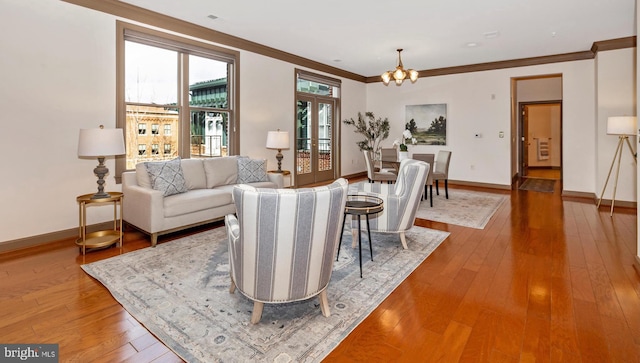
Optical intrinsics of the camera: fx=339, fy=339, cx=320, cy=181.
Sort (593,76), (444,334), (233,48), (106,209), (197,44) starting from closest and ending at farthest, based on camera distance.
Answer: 1. (444,334)
2. (106,209)
3. (197,44)
4. (233,48)
5. (593,76)

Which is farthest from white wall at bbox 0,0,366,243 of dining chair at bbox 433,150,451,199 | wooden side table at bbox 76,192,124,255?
dining chair at bbox 433,150,451,199

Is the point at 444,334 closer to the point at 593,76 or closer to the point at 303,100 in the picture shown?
the point at 303,100

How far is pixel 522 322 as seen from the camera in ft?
7.18

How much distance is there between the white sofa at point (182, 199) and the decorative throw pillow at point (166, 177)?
0.01 meters

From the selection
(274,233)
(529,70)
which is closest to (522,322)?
(274,233)

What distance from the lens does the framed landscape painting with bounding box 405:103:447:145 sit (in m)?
8.37

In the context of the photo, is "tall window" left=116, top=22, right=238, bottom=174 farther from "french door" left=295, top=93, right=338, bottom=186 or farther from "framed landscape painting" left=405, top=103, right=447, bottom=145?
"framed landscape painting" left=405, top=103, right=447, bottom=145

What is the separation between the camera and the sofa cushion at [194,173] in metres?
4.55

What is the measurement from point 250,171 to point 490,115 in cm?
574

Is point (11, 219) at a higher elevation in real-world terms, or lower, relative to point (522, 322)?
higher

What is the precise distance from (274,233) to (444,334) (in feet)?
3.97

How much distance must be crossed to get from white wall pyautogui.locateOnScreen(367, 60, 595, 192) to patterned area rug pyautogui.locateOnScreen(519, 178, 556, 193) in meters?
0.55

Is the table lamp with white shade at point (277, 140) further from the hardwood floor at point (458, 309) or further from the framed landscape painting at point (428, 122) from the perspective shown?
the framed landscape painting at point (428, 122)

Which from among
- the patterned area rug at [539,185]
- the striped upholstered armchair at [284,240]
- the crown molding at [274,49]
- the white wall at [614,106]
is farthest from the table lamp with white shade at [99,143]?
the patterned area rug at [539,185]
